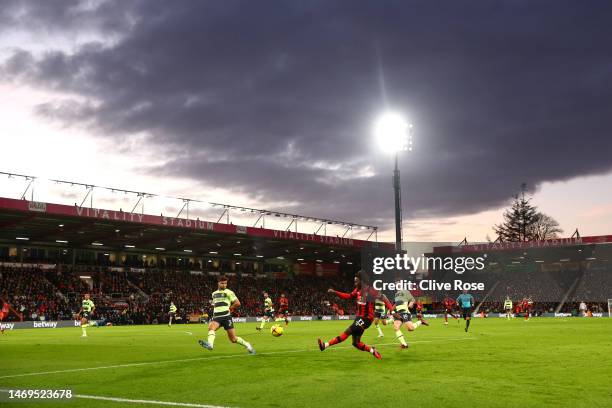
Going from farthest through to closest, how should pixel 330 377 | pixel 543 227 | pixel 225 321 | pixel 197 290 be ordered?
1. pixel 543 227
2. pixel 197 290
3. pixel 225 321
4. pixel 330 377

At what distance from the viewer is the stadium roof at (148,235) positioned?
172ft

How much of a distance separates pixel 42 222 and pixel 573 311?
2247 inches

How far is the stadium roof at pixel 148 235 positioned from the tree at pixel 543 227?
50231 millimetres

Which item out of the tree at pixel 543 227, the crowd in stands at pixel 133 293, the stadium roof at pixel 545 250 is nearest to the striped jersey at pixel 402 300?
the crowd in stands at pixel 133 293

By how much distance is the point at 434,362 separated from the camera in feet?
49.3

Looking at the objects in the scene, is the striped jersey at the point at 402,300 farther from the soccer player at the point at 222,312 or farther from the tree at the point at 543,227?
the tree at the point at 543,227

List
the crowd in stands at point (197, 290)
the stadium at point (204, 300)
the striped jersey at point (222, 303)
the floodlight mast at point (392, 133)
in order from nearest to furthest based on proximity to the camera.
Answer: the stadium at point (204, 300) < the striped jersey at point (222, 303) < the floodlight mast at point (392, 133) < the crowd in stands at point (197, 290)

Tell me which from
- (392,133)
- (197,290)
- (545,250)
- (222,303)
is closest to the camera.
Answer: (222,303)

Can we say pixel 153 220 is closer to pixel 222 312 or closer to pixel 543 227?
pixel 222 312

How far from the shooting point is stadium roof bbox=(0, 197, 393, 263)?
172 feet

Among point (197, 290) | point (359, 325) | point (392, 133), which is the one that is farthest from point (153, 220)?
point (359, 325)

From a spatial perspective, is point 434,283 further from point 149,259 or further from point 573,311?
point 149,259

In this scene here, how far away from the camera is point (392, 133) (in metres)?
56.2

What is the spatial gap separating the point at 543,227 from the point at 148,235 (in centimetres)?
8452
